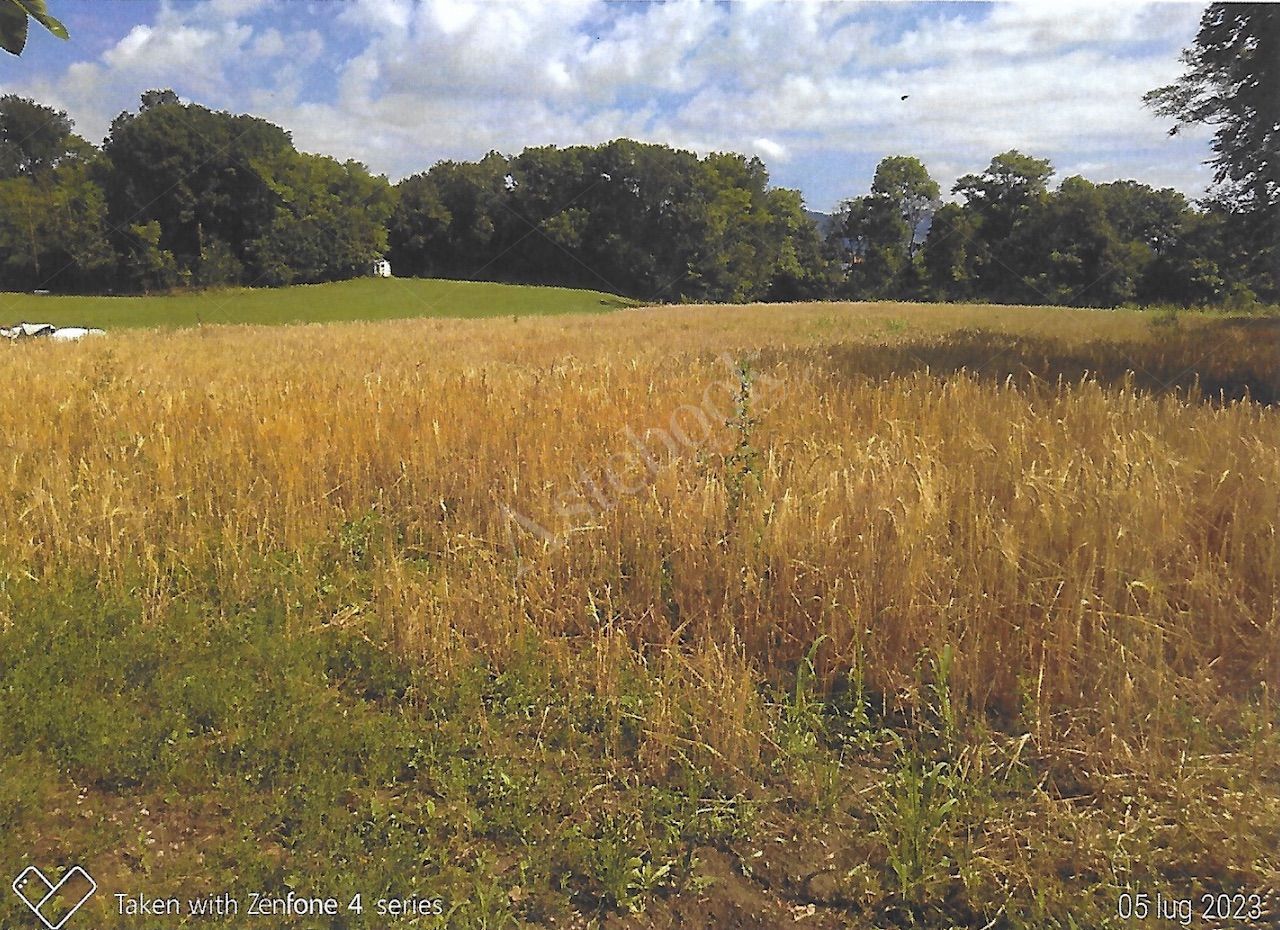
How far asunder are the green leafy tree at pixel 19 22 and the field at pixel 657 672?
2.23 meters

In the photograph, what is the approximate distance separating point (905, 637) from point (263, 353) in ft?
45.6

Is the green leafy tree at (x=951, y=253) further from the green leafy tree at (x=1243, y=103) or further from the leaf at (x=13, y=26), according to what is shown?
the leaf at (x=13, y=26)

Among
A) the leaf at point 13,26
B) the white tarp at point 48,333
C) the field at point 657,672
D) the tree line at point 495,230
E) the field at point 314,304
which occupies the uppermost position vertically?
the tree line at point 495,230

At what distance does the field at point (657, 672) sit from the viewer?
237 cm

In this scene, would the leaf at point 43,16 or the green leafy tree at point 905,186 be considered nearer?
the leaf at point 43,16

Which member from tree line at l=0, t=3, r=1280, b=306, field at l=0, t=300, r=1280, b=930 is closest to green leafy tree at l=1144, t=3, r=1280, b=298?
field at l=0, t=300, r=1280, b=930

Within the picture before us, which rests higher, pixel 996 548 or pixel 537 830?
pixel 996 548

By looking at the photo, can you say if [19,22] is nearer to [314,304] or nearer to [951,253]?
[314,304]

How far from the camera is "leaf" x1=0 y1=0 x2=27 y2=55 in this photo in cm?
161

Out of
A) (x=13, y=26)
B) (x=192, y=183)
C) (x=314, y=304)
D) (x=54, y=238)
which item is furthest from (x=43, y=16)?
(x=54, y=238)

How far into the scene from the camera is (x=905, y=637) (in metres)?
3.39

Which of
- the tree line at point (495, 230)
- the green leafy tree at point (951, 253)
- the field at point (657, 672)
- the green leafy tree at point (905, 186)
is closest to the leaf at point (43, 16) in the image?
the field at point (657, 672)

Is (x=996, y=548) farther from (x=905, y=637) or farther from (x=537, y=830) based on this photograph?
(x=537, y=830)

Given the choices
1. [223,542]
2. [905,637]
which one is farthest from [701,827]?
[223,542]
